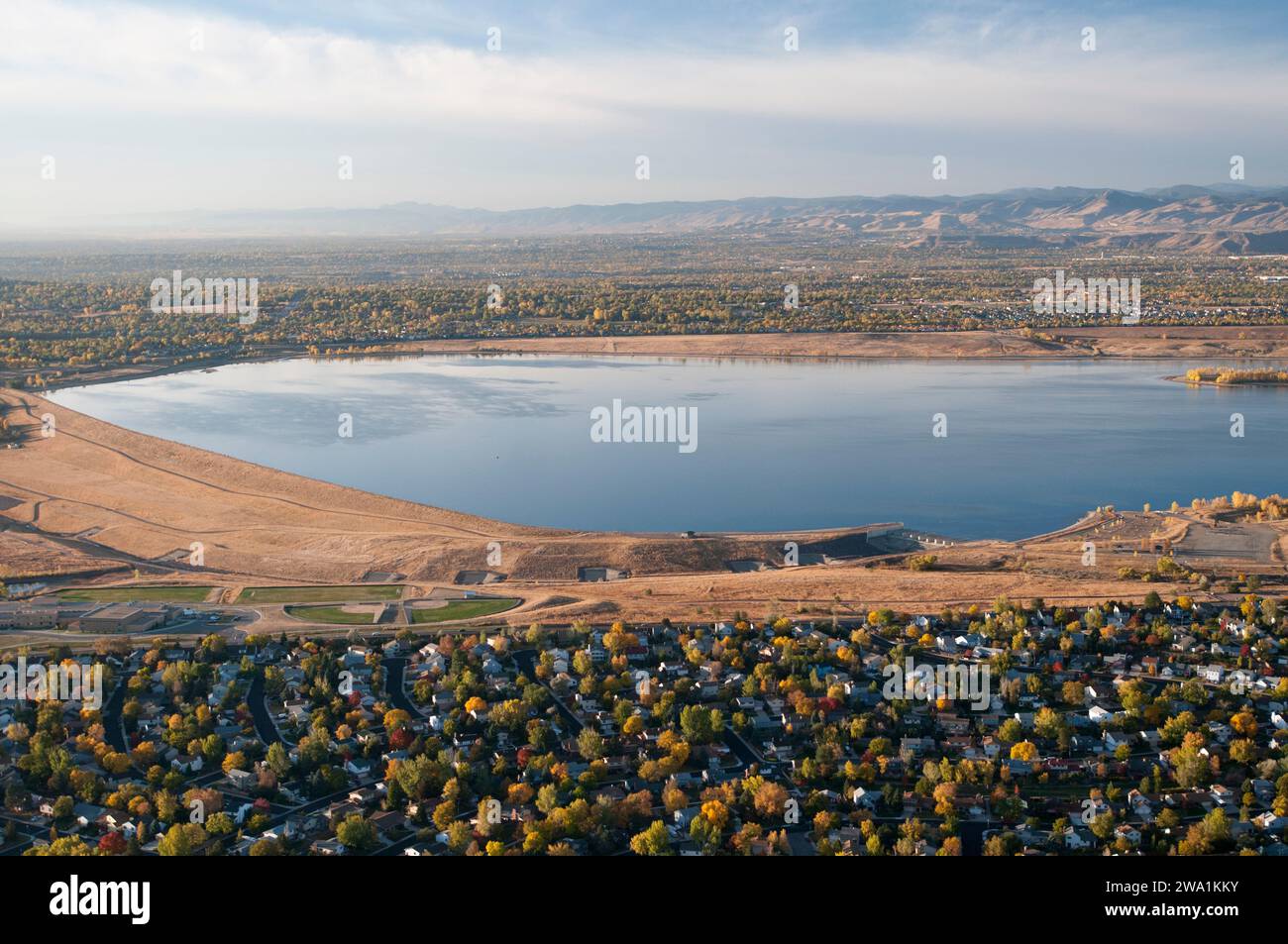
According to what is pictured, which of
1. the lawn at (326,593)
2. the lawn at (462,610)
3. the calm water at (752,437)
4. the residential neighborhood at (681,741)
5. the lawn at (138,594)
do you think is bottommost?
the residential neighborhood at (681,741)

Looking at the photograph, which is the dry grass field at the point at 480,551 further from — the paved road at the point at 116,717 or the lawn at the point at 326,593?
the paved road at the point at 116,717

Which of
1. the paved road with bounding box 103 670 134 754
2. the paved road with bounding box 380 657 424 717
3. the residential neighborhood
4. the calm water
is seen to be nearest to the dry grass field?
the residential neighborhood

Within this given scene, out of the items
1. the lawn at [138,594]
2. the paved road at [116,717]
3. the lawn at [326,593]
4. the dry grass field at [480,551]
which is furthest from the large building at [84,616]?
the paved road at [116,717]

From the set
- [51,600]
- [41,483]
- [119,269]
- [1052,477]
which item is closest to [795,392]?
[1052,477]

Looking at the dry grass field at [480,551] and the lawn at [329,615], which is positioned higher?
the dry grass field at [480,551]

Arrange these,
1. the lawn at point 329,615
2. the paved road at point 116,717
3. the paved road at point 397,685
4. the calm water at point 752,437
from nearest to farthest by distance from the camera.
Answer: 1. the paved road at point 116,717
2. the paved road at point 397,685
3. the lawn at point 329,615
4. the calm water at point 752,437

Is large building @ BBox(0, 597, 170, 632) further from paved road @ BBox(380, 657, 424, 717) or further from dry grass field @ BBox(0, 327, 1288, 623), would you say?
paved road @ BBox(380, 657, 424, 717)
